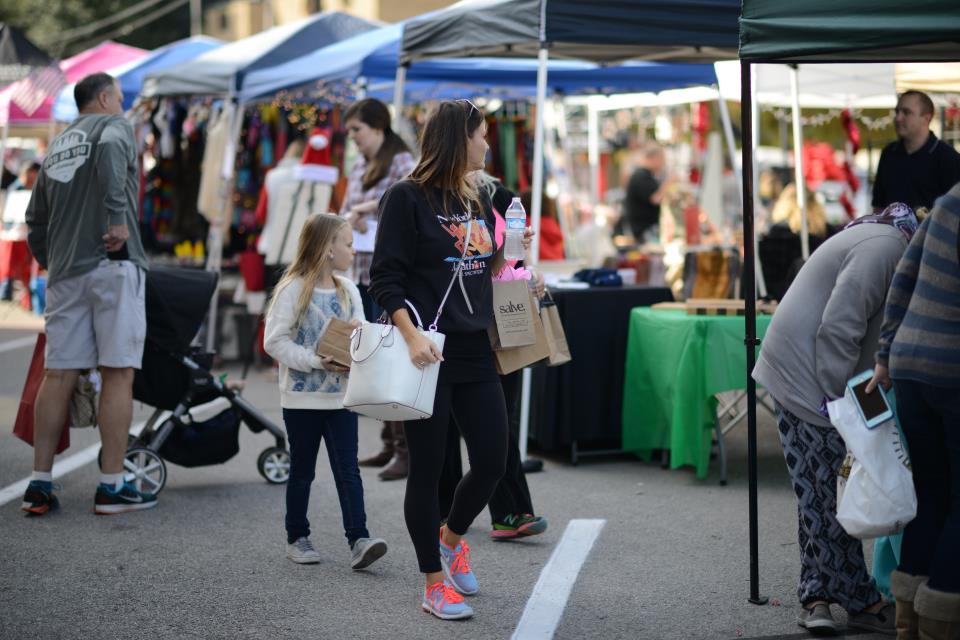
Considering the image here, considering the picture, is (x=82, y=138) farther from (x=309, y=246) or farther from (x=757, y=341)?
(x=757, y=341)

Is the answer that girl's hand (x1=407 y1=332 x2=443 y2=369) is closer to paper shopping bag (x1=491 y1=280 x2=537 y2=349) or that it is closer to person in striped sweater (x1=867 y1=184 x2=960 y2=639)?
paper shopping bag (x1=491 y1=280 x2=537 y2=349)

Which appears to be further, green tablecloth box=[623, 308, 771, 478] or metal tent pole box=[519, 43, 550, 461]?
metal tent pole box=[519, 43, 550, 461]

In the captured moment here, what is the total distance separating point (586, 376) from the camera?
7789 millimetres

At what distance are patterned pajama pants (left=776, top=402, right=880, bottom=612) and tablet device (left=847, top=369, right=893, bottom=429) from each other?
0.39 metres

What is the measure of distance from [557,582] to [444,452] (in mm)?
951

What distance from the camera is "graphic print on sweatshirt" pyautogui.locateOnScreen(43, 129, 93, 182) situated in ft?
20.7

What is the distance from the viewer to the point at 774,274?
34.1ft

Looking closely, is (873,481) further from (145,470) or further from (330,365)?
(145,470)

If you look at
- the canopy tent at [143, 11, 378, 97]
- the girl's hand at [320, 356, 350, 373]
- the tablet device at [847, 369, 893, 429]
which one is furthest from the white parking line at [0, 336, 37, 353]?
the tablet device at [847, 369, 893, 429]

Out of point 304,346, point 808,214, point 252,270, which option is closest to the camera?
point 304,346

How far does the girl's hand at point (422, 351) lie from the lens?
4402 millimetres

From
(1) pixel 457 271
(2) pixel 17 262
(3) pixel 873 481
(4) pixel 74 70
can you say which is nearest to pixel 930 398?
(3) pixel 873 481

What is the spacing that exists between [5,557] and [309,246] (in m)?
1.93

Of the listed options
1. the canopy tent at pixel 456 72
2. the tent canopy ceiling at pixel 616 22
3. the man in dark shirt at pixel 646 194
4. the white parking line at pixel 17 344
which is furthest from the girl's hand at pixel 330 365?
the man in dark shirt at pixel 646 194
